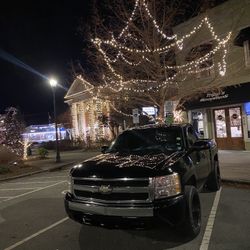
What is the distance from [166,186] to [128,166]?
649mm

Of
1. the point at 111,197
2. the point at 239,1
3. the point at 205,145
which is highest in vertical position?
the point at 239,1

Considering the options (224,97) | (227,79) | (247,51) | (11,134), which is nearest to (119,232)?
(224,97)

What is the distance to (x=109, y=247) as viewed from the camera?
19.4 feet

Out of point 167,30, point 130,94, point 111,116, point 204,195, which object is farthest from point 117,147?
point 111,116

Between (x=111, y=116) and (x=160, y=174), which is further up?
(x=111, y=116)

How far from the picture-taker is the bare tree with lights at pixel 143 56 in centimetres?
1767

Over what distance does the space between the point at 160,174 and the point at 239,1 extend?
16590 mm

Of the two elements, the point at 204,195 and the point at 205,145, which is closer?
the point at 205,145

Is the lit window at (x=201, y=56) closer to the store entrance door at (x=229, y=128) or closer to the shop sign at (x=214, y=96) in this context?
the shop sign at (x=214, y=96)

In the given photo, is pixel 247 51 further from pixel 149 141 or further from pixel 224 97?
pixel 149 141

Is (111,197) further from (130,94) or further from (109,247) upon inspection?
(130,94)

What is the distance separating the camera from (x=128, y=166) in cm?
590

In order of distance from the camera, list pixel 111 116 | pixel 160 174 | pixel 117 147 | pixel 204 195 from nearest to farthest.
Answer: pixel 160 174 < pixel 117 147 < pixel 204 195 < pixel 111 116

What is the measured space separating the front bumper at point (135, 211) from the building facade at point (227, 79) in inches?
551
